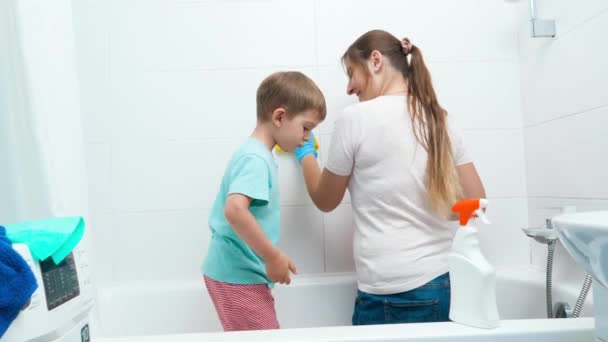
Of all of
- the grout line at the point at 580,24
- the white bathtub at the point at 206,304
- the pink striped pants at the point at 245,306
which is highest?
the grout line at the point at 580,24

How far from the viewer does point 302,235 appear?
Result: 1538 millimetres

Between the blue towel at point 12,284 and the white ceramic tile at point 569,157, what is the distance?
Answer: 1.17 metres

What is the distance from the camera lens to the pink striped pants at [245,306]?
46.6 inches

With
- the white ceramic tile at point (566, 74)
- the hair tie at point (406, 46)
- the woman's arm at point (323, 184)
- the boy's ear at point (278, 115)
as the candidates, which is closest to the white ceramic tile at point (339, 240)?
the woman's arm at point (323, 184)

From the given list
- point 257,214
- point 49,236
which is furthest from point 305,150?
point 49,236

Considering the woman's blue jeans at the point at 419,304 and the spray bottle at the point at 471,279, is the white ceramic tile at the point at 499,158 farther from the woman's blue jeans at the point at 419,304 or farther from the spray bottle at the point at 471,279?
the spray bottle at the point at 471,279

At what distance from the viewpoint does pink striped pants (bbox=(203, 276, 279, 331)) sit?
118 centimetres

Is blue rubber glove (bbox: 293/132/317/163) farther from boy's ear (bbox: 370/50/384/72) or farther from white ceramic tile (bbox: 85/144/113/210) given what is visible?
white ceramic tile (bbox: 85/144/113/210)

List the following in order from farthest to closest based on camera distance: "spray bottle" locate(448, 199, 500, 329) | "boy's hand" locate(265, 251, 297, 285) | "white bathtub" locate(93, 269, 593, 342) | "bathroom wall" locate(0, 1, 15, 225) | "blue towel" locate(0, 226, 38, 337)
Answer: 1. "white bathtub" locate(93, 269, 593, 342)
2. "boy's hand" locate(265, 251, 297, 285)
3. "bathroom wall" locate(0, 1, 15, 225)
4. "spray bottle" locate(448, 199, 500, 329)
5. "blue towel" locate(0, 226, 38, 337)

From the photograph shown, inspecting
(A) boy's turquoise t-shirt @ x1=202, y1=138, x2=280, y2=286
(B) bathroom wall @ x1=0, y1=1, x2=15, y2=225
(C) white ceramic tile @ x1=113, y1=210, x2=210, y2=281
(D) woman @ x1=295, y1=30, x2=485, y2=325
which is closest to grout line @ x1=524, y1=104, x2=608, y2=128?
(D) woman @ x1=295, y1=30, x2=485, y2=325

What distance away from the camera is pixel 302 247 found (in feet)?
5.05

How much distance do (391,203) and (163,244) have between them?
0.79 meters

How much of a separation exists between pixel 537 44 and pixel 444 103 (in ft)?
1.04

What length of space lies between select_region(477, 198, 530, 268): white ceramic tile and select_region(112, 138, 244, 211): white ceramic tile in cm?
86
